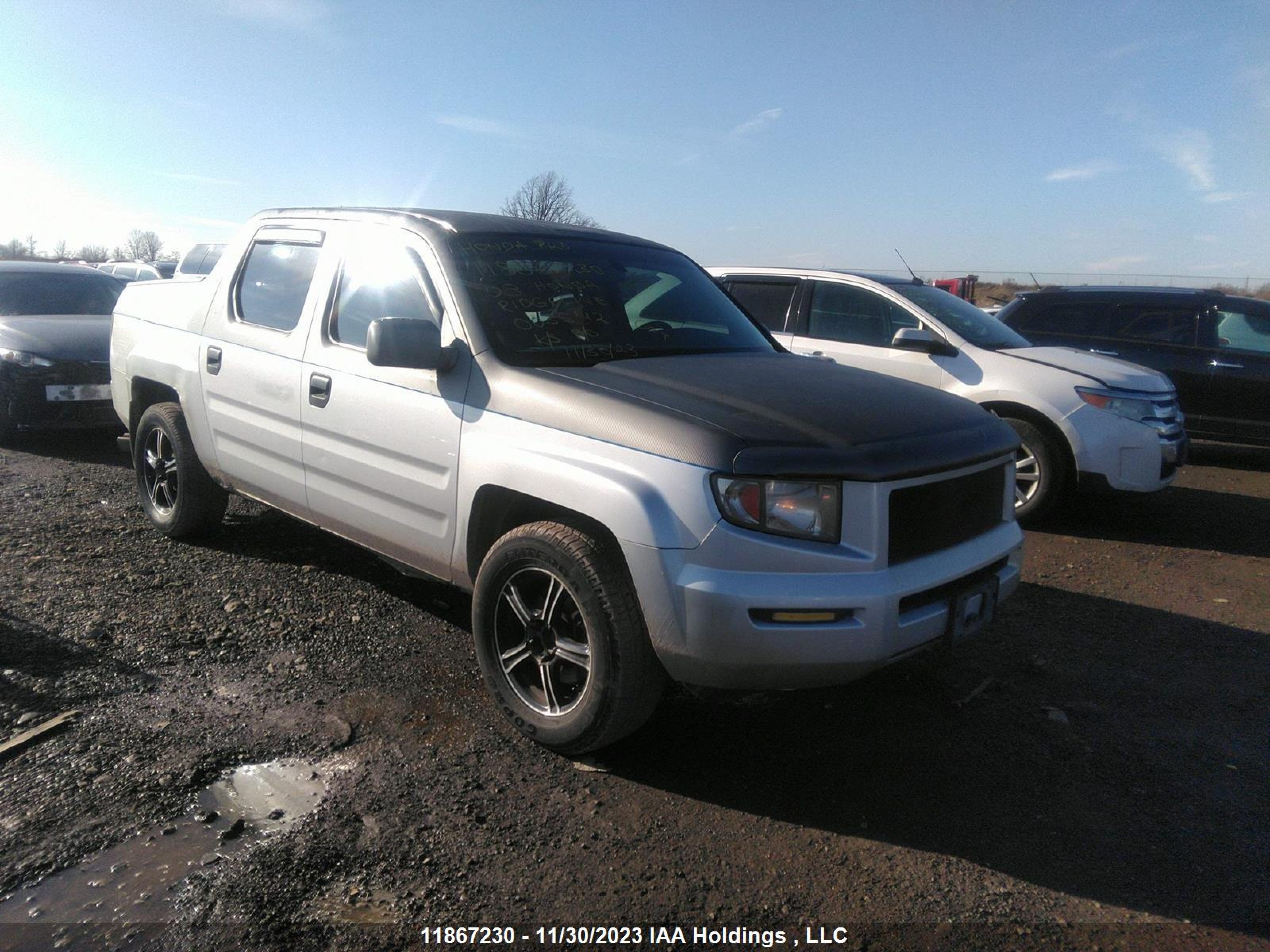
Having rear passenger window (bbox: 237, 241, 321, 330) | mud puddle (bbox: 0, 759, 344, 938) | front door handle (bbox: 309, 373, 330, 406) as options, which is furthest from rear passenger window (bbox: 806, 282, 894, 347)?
mud puddle (bbox: 0, 759, 344, 938)

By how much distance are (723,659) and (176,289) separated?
4.23 metres

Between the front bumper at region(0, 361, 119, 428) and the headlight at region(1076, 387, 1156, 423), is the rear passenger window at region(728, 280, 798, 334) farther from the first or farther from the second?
the front bumper at region(0, 361, 119, 428)

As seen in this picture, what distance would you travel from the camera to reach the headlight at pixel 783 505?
291 cm

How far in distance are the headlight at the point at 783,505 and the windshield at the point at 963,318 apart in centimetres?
472

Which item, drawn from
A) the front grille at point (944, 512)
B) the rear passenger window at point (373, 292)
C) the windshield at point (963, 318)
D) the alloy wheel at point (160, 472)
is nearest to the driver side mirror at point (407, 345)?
the rear passenger window at point (373, 292)

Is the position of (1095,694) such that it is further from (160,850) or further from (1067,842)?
(160,850)

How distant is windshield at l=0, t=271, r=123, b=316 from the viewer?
Answer: 368 inches

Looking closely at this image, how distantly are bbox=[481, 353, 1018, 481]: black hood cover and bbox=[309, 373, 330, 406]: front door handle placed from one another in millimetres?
976

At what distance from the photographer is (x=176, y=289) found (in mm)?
5500

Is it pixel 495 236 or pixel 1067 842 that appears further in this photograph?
pixel 495 236

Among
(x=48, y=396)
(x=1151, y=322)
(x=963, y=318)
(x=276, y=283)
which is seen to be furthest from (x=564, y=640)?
(x=1151, y=322)

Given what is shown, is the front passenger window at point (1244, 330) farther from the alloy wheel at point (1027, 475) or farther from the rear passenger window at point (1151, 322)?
the alloy wheel at point (1027, 475)

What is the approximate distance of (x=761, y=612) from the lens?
113 inches

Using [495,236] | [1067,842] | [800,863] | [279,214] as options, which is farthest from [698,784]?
[279,214]
